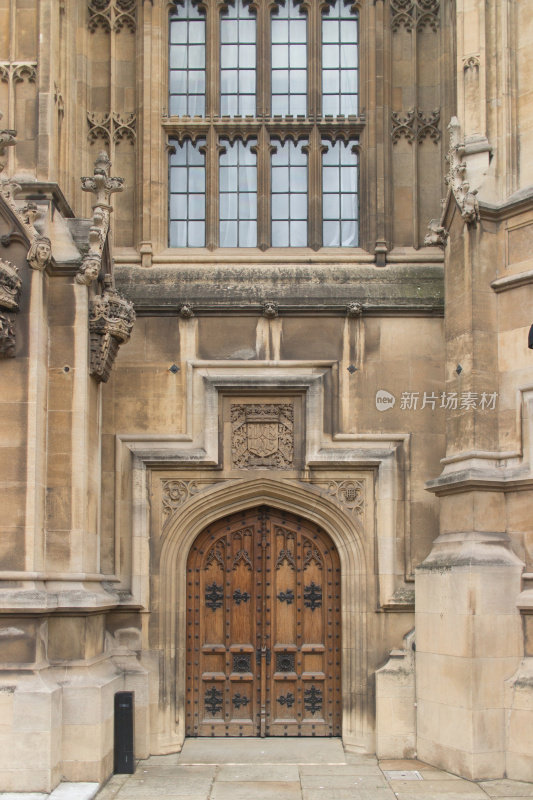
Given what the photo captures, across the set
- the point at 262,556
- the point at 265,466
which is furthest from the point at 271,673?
the point at 265,466

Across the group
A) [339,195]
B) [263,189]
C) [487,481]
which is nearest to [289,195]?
[263,189]

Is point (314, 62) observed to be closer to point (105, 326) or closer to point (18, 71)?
point (18, 71)

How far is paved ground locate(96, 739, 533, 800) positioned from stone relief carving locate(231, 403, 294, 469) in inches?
127

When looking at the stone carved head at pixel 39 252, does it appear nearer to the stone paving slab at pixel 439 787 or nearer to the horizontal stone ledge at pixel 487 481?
the horizontal stone ledge at pixel 487 481

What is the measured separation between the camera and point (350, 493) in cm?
1209

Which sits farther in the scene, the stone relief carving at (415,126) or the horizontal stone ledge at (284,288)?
the stone relief carving at (415,126)

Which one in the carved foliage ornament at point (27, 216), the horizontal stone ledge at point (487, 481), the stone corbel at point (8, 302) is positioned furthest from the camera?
the horizontal stone ledge at point (487, 481)

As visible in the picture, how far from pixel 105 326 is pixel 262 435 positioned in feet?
7.90

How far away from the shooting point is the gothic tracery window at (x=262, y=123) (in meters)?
13.1

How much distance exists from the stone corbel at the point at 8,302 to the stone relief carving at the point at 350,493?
13.4ft

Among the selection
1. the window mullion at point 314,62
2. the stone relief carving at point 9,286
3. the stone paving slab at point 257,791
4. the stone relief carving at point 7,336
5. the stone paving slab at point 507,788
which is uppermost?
the window mullion at point 314,62

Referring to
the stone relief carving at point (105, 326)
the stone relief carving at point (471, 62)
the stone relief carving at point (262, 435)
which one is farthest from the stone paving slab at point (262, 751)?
the stone relief carving at point (471, 62)

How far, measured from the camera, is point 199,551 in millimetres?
12266

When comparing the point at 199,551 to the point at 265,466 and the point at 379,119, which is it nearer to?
the point at 265,466
